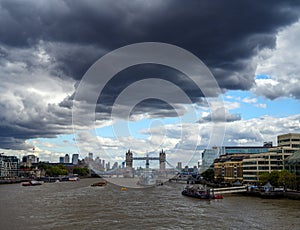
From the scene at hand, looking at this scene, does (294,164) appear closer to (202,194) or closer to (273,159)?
(273,159)

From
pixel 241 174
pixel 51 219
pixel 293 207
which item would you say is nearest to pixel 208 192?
pixel 293 207

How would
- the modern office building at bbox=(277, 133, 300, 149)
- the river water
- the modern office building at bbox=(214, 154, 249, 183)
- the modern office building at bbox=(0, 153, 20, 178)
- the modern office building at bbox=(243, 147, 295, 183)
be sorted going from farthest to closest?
the modern office building at bbox=(0, 153, 20, 178), the modern office building at bbox=(214, 154, 249, 183), the modern office building at bbox=(277, 133, 300, 149), the modern office building at bbox=(243, 147, 295, 183), the river water

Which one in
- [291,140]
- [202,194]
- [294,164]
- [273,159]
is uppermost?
[291,140]

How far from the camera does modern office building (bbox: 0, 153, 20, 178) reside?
153 meters

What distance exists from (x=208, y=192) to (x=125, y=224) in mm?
30692

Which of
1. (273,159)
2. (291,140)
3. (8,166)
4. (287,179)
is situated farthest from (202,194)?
(8,166)

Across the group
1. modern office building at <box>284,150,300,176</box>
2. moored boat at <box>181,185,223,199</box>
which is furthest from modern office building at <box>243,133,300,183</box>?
moored boat at <box>181,185,223,199</box>

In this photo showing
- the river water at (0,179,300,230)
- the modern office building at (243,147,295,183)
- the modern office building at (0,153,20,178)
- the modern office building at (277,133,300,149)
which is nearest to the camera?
the river water at (0,179,300,230)

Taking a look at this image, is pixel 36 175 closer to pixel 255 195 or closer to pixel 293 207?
pixel 255 195

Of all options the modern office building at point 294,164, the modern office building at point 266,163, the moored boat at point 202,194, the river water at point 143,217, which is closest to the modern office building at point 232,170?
the modern office building at point 266,163

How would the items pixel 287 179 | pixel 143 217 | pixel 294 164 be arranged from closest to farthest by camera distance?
1. pixel 143 217
2. pixel 287 179
3. pixel 294 164

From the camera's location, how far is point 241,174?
96812 mm

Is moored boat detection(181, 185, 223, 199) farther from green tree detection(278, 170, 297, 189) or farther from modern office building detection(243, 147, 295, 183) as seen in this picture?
modern office building detection(243, 147, 295, 183)

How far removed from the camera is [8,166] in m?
162
